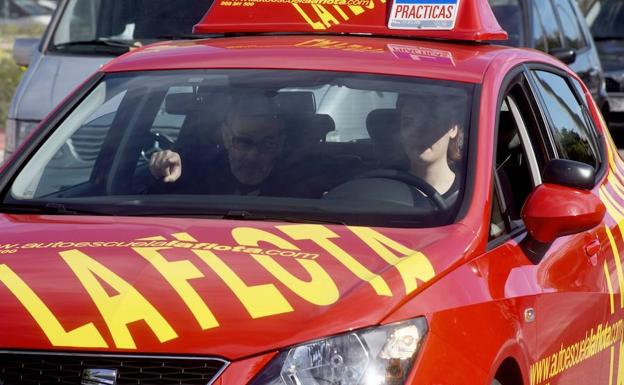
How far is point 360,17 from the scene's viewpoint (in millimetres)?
6078

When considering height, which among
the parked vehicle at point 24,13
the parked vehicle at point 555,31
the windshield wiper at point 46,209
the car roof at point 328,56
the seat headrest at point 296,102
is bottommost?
the parked vehicle at point 24,13

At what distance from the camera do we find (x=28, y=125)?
9.41 meters

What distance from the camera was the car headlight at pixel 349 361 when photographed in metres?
3.57

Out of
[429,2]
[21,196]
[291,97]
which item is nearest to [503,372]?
[291,97]

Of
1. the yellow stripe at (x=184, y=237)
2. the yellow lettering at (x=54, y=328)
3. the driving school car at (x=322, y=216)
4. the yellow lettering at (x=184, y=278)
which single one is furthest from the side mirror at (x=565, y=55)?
the yellow lettering at (x=54, y=328)

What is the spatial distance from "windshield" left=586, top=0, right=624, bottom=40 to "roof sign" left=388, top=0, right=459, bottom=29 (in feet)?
40.1

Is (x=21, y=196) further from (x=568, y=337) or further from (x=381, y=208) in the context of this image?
(x=568, y=337)

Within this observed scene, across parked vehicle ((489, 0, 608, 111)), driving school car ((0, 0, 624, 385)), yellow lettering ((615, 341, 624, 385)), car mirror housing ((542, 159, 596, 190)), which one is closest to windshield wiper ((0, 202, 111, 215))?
driving school car ((0, 0, 624, 385))

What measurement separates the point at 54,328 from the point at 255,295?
1.58 ft

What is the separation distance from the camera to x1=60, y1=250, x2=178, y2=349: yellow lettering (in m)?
3.61

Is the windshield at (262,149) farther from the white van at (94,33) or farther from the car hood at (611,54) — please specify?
the car hood at (611,54)

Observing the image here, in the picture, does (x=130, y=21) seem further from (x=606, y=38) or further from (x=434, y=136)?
(x=606, y=38)

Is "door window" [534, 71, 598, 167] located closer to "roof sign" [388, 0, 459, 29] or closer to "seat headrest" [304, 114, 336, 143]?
"roof sign" [388, 0, 459, 29]

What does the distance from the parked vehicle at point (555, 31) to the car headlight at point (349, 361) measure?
6.70 m
